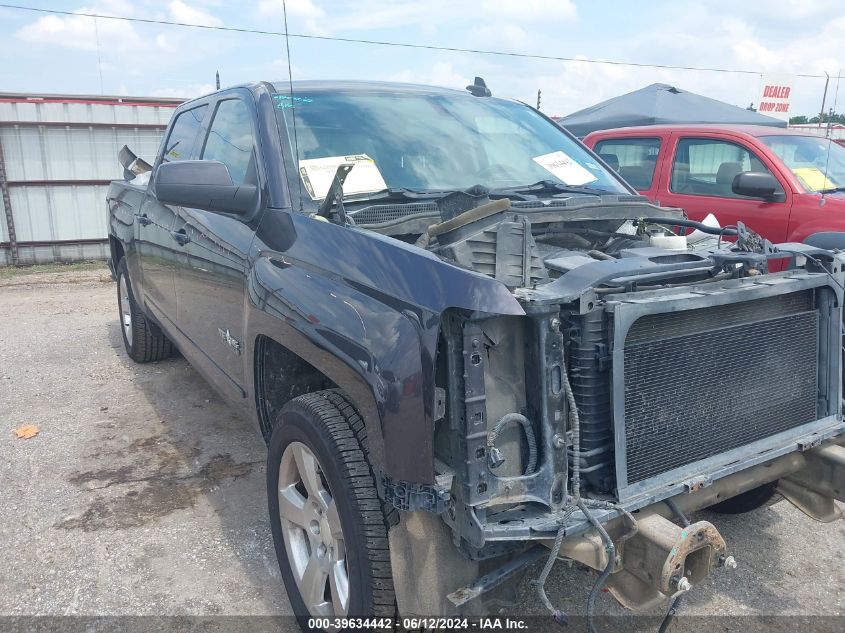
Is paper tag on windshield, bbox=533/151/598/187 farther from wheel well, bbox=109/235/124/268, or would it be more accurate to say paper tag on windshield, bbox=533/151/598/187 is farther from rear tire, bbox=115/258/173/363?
wheel well, bbox=109/235/124/268

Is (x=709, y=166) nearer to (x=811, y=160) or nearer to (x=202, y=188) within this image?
(x=811, y=160)

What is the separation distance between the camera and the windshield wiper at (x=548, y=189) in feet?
10.6

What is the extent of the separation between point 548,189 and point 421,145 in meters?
0.62

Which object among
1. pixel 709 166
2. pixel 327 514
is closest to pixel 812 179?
pixel 709 166

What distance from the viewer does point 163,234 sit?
14.1 feet

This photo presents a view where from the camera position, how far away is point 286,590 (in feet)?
9.04

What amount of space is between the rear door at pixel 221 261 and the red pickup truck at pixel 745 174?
11.1ft

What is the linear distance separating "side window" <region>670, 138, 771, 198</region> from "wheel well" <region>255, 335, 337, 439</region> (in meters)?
4.41

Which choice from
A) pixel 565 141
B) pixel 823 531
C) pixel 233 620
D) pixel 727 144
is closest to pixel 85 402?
pixel 233 620

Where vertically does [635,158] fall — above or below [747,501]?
above

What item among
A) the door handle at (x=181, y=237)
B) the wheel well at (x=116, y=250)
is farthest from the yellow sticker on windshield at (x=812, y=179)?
the wheel well at (x=116, y=250)

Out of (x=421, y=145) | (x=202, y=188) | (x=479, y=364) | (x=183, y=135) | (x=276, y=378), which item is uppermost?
(x=183, y=135)

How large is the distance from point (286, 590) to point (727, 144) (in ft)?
17.0

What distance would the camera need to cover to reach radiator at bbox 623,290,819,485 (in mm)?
2168
